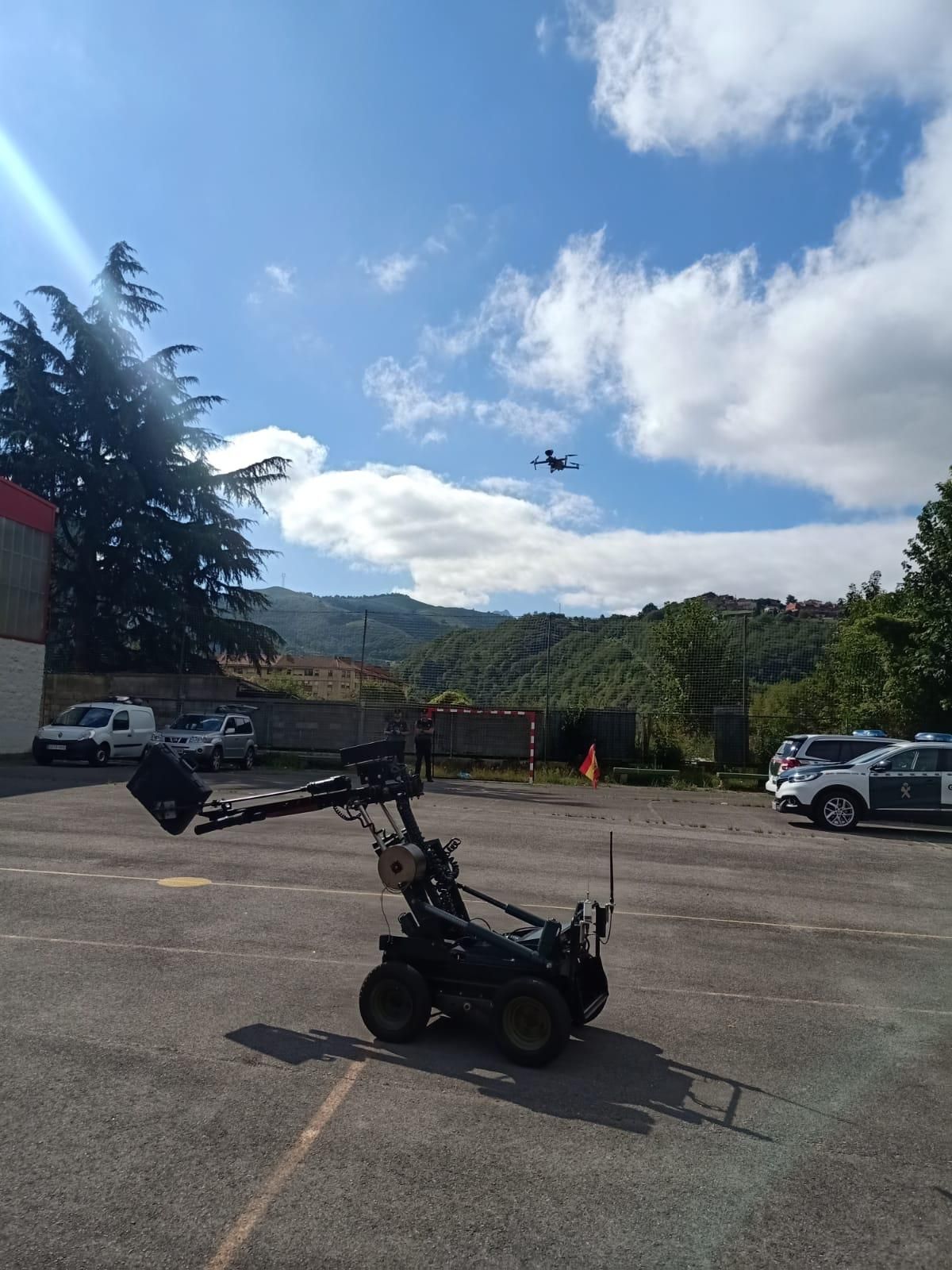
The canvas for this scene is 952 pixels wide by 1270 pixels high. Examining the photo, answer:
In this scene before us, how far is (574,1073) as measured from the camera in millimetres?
5312

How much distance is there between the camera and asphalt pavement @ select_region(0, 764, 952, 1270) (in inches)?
145

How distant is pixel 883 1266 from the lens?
11.7 ft

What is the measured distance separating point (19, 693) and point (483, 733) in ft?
45.6

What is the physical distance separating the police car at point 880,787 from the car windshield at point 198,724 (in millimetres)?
15002

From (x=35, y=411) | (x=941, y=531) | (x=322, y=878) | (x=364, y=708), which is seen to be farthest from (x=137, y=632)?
(x=322, y=878)

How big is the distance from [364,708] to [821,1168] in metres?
26.3

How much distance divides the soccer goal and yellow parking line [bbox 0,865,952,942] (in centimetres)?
1923

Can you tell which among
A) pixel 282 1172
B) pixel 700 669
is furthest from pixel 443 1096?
pixel 700 669

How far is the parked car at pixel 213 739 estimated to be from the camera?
2523 cm

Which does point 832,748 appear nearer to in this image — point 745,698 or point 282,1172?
point 745,698

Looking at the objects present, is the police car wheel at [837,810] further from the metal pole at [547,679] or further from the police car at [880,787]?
the metal pole at [547,679]

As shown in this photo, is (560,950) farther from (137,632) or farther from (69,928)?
(137,632)

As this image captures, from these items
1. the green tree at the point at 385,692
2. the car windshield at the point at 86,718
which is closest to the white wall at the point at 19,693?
the car windshield at the point at 86,718

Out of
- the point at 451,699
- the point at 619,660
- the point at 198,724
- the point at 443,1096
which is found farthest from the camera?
the point at 451,699
